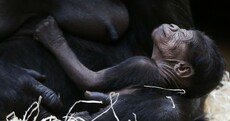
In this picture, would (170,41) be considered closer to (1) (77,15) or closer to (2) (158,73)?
(2) (158,73)

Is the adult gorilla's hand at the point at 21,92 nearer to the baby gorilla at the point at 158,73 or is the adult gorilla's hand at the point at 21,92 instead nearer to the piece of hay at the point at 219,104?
the baby gorilla at the point at 158,73

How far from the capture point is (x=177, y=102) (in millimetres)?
1846

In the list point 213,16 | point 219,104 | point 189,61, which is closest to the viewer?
point 189,61

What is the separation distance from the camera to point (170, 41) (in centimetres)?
190

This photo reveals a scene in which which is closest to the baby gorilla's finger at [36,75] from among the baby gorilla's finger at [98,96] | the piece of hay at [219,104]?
the baby gorilla's finger at [98,96]

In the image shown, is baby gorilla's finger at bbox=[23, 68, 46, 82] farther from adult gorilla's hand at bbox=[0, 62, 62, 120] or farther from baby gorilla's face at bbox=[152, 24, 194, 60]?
baby gorilla's face at bbox=[152, 24, 194, 60]

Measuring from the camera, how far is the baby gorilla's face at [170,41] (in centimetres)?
188

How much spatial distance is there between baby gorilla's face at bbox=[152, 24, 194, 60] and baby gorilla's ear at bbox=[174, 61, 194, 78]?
20 millimetres

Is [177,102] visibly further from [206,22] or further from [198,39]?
[206,22]

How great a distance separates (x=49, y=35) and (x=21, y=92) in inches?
7.5

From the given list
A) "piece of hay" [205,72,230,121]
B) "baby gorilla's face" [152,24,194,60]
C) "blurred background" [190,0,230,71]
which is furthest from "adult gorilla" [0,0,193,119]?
"blurred background" [190,0,230,71]

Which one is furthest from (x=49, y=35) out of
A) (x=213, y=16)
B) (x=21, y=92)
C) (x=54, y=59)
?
(x=213, y=16)

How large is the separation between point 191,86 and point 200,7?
7.60 ft

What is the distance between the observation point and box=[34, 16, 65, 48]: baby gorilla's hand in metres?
1.85
